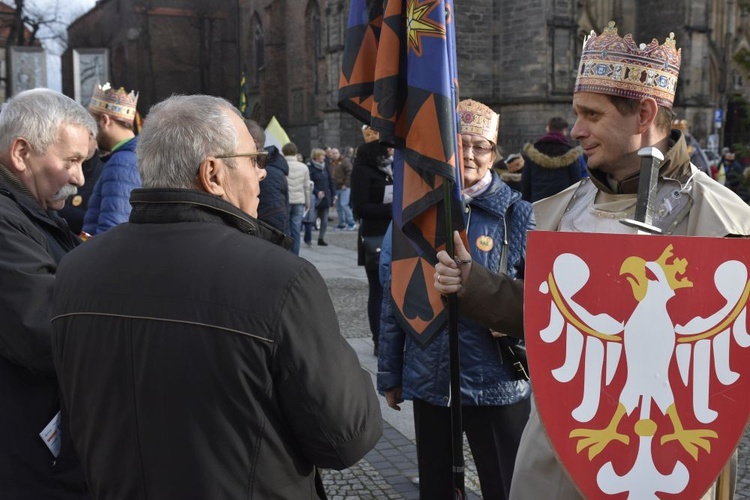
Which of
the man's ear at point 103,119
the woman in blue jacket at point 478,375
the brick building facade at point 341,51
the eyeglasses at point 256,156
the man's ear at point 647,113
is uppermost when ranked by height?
the brick building facade at point 341,51

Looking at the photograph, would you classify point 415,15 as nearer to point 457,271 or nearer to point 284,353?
point 457,271

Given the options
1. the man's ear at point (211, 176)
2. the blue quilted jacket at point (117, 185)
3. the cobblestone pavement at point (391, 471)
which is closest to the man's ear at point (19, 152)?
the man's ear at point (211, 176)

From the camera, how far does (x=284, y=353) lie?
5.84ft

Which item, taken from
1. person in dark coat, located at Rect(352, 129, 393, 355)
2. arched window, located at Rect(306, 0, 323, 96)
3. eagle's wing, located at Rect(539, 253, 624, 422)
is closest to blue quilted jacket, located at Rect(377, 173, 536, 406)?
eagle's wing, located at Rect(539, 253, 624, 422)

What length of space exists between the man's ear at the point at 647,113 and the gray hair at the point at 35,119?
73.1 inches

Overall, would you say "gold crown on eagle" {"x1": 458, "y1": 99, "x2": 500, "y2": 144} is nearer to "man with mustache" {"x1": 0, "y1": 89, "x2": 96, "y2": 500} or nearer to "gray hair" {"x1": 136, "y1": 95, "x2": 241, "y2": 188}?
"man with mustache" {"x1": 0, "y1": 89, "x2": 96, "y2": 500}

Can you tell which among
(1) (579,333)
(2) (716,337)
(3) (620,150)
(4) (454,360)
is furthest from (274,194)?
(2) (716,337)

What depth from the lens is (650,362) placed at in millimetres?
1978

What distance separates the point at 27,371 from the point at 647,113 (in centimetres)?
192

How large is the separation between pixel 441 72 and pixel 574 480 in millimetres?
1408

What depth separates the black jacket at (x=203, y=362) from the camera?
5.83 ft

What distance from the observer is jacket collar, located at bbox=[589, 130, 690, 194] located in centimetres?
233

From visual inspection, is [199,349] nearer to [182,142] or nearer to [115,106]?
[182,142]

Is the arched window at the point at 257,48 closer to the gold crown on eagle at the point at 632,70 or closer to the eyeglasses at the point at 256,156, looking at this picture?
the gold crown on eagle at the point at 632,70
